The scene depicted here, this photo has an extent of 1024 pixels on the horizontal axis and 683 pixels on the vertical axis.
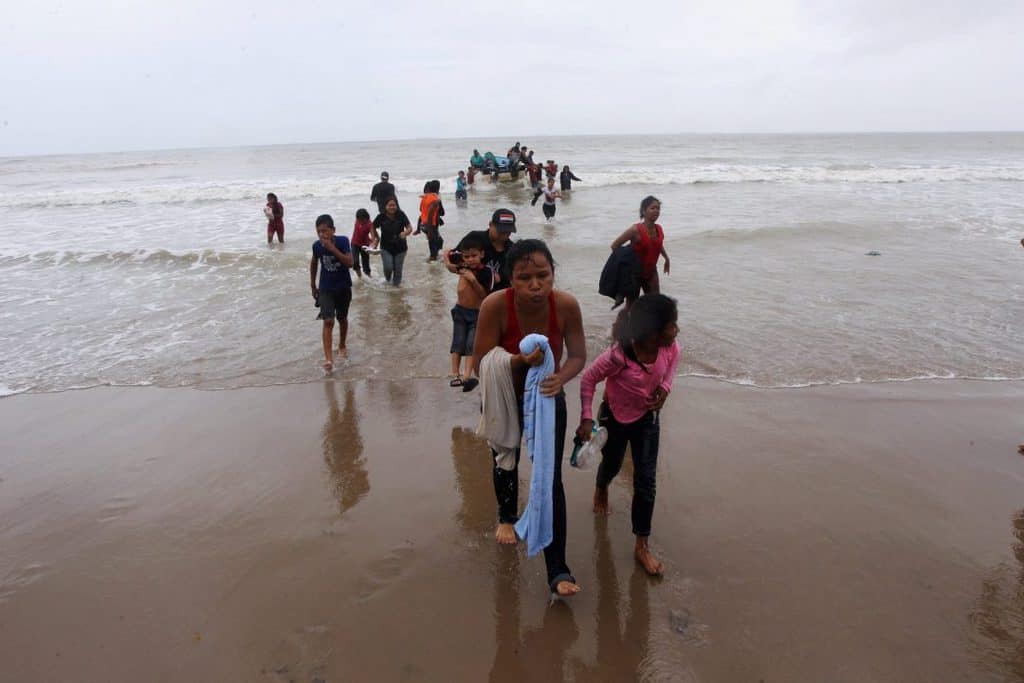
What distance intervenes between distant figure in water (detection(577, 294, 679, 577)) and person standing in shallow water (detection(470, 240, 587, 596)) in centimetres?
16

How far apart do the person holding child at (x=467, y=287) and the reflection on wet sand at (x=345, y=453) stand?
0.95m

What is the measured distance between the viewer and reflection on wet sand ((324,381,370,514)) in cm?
375

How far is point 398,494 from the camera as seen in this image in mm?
3715

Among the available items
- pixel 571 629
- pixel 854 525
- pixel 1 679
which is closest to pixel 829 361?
pixel 854 525

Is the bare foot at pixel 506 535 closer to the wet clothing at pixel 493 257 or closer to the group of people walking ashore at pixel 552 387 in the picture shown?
the group of people walking ashore at pixel 552 387

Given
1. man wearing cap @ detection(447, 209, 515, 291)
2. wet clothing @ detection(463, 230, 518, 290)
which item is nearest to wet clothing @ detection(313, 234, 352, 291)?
man wearing cap @ detection(447, 209, 515, 291)

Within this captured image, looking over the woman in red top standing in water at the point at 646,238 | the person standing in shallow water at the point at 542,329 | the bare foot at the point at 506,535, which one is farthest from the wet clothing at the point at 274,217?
the person standing in shallow water at the point at 542,329

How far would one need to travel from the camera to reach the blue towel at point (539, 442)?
2568 millimetres

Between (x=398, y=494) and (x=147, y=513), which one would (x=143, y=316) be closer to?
(x=147, y=513)

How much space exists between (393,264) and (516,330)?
7077 millimetres

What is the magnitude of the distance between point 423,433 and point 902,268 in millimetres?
9370

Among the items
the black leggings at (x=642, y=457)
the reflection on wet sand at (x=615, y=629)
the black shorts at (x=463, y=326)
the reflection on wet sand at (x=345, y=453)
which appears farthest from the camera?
the black shorts at (x=463, y=326)

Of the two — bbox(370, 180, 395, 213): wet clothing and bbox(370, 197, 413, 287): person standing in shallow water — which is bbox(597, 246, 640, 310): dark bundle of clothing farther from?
bbox(370, 180, 395, 213): wet clothing

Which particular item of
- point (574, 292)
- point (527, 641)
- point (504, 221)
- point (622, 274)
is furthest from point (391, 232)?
point (527, 641)
